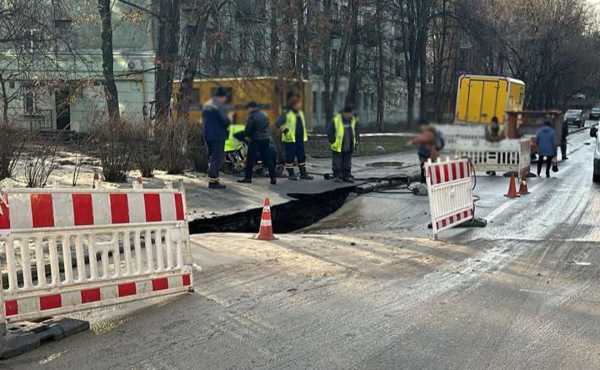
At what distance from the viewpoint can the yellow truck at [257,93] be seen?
3.24m

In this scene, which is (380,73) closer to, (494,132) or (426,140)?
(494,132)

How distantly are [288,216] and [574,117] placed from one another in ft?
20.9

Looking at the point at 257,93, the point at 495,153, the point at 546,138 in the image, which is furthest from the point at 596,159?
the point at 257,93

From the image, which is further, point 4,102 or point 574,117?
point 4,102

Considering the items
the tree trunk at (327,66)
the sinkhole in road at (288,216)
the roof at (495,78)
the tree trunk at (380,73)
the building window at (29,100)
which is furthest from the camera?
the building window at (29,100)

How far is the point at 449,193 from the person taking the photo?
34.0ft

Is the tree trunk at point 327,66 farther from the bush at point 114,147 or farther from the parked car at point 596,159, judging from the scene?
the parked car at point 596,159

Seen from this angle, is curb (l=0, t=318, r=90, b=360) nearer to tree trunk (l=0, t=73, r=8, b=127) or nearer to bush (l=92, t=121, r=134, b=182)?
tree trunk (l=0, t=73, r=8, b=127)

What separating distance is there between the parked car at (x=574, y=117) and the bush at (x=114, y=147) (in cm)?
847

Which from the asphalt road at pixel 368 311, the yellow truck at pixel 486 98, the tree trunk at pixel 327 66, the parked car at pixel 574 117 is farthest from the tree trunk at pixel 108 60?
the tree trunk at pixel 327 66

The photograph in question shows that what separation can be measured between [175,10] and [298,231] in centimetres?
585

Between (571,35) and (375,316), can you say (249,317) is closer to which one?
(375,316)

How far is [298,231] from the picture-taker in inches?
463

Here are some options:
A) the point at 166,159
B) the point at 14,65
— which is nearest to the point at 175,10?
the point at 166,159
